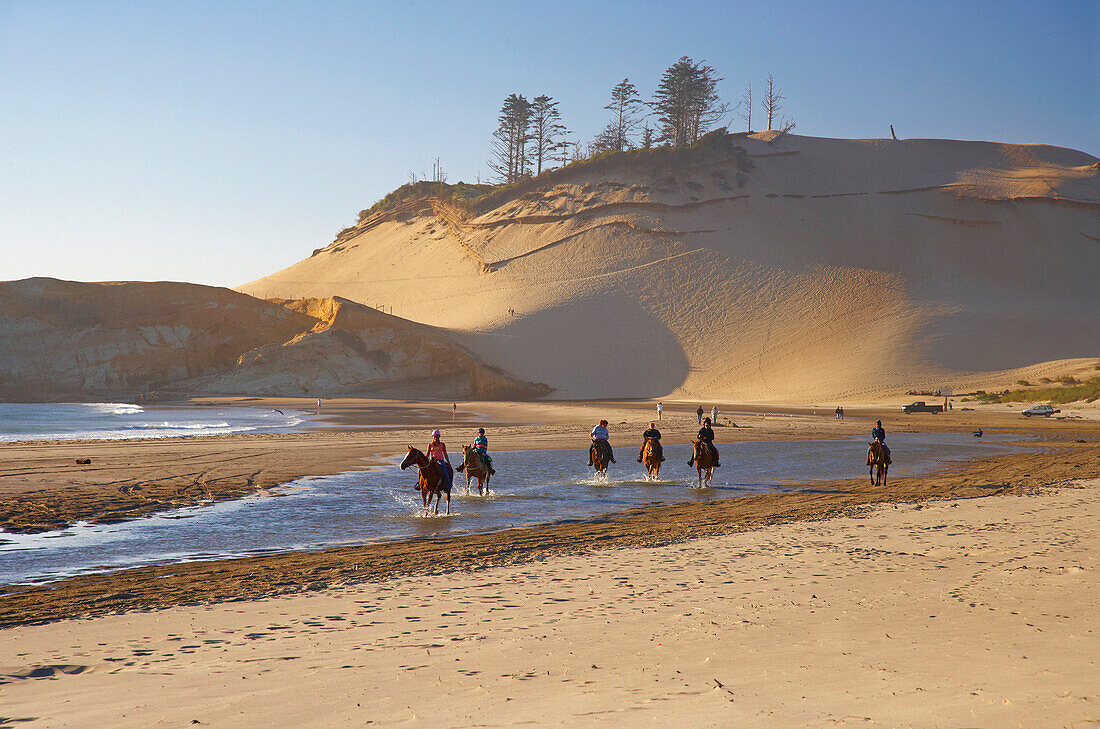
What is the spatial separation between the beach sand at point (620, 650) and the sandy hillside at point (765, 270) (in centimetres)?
5217

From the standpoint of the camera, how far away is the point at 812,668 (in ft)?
16.7

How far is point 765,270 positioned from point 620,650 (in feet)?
263

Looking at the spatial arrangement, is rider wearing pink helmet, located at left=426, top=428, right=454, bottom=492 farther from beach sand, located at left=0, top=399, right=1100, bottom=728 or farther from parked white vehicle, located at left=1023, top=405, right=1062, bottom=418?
parked white vehicle, located at left=1023, top=405, right=1062, bottom=418

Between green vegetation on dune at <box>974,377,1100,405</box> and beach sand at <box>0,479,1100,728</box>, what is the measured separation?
44.8 meters

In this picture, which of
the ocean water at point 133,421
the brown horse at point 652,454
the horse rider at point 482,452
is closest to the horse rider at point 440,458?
the horse rider at point 482,452

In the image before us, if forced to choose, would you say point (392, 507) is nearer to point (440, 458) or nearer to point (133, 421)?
point (440, 458)

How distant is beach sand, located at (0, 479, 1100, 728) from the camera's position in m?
4.43

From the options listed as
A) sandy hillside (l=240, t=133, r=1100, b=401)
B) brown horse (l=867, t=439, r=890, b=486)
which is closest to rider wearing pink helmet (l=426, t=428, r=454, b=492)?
brown horse (l=867, t=439, r=890, b=486)

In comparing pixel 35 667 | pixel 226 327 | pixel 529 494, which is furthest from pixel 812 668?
pixel 226 327

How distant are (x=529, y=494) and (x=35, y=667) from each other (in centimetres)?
1127

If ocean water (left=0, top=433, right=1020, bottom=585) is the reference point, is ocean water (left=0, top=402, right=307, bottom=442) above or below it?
above

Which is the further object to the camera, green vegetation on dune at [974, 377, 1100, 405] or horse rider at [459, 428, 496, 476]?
green vegetation on dune at [974, 377, 1100, 405]

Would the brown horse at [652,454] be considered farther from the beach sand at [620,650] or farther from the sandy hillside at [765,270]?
the sandy hillside at [765,270]

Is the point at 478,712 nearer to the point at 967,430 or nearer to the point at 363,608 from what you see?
the point at 363,608
